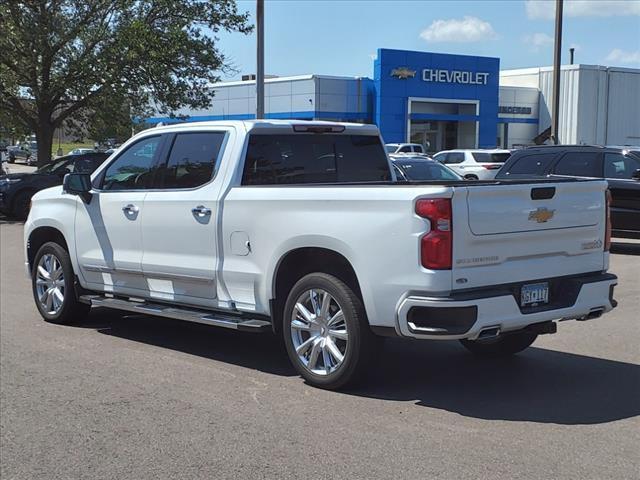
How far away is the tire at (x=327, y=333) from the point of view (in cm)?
532

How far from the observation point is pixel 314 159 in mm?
6793

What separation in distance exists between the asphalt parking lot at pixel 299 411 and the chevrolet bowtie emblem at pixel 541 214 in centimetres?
131

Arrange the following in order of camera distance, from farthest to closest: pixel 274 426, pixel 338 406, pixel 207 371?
pixel 207 371 → pixel 338 406 → pixel 274 426

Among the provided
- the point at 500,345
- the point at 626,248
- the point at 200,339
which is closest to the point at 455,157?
the point at 626,248

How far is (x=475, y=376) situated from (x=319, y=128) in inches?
102

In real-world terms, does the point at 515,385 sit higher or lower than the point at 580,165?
lower

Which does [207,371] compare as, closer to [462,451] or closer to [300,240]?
[300,240]

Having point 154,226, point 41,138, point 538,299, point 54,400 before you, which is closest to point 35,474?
point 54,400

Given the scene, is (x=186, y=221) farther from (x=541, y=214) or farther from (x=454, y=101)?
(x=454, y=101)

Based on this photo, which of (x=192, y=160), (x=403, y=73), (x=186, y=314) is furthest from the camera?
(x=403, y=73)

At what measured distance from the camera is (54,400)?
5469 millimetres

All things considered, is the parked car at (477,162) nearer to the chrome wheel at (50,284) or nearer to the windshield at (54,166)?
the windshield at (54,166)

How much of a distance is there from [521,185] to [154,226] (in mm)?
3357

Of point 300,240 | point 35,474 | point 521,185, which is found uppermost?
point 521,185
